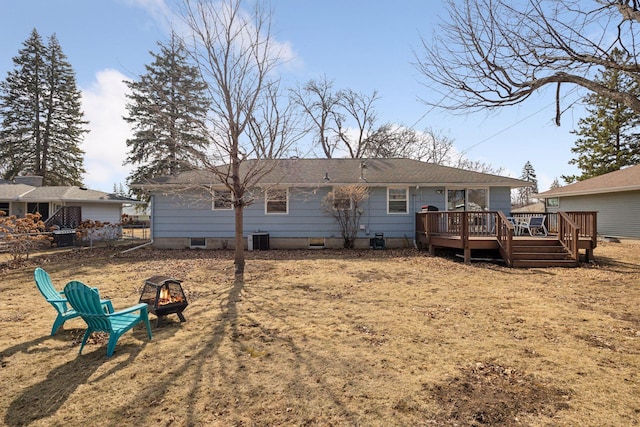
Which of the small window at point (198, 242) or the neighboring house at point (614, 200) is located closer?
the small window at point (198, 242)

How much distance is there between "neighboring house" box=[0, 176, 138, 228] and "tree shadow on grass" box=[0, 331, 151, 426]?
1744 cm

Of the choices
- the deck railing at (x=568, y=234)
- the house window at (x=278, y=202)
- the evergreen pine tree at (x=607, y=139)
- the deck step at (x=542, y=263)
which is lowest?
the deck step at (x=542, y=263)

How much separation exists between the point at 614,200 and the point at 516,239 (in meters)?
12.2

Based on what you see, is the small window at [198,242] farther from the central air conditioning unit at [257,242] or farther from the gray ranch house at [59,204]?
the gray ranch house at [59,204]

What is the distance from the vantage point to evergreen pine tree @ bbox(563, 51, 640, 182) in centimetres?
2469

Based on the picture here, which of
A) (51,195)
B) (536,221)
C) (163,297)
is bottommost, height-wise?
(163,297)

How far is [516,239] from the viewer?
10.3 m

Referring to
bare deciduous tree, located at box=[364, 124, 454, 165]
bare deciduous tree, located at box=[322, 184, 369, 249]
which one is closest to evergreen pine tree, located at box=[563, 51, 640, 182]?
bare deciduous tree, located at box=[364, 124, 454, 165]

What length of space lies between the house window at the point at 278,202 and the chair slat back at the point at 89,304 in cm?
986

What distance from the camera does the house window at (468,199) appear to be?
13438mm

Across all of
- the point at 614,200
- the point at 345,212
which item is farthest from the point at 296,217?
the point at 614,200

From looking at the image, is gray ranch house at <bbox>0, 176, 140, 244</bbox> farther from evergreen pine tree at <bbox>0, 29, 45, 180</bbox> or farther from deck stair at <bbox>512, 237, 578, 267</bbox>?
deck stair at <bbox>512, 237, 578, 267</bbox>

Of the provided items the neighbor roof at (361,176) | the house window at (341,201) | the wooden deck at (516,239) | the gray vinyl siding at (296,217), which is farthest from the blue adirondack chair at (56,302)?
the house window at (341,201)

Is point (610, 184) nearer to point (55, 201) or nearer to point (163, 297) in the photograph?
point (163, 297)
